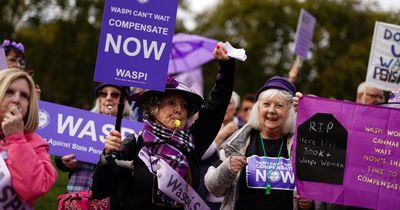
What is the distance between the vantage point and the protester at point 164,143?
12.9 feet

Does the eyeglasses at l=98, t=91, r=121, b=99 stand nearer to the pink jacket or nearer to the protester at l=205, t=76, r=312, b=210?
the protester at l=205, t=76, r=312, b=210

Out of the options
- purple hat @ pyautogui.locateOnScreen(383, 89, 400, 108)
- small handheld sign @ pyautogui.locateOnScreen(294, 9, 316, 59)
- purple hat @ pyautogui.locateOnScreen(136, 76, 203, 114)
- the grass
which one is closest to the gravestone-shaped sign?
purple hat @ pyautogui.locateOnScreen(383, 89, 400, 108)

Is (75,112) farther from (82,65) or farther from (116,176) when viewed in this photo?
(82,65)

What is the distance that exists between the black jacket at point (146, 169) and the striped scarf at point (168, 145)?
85 millimetres

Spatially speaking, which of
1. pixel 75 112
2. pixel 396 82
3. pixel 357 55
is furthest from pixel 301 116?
pixel 357 55

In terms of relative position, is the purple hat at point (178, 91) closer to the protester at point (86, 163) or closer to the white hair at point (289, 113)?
the white hair at point (289, 113)

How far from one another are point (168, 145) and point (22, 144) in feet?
3.34

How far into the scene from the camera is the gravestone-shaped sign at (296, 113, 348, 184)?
432 centimetres

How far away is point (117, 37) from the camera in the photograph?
404 centimetres

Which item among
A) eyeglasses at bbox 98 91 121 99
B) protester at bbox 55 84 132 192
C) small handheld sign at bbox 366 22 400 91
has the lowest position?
protester at bbox 55 84 132 192

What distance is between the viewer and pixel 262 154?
15.3 feet

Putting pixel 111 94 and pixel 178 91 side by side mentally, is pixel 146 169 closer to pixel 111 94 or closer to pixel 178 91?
pixel 178 91

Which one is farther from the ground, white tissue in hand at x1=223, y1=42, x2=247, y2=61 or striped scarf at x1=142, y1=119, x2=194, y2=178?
white tissue in hand at x1=223, y1=42, x2=247, y2=61

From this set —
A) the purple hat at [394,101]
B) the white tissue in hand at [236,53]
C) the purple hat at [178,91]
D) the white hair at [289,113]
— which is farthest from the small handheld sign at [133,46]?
the purple hat at [394,101]
